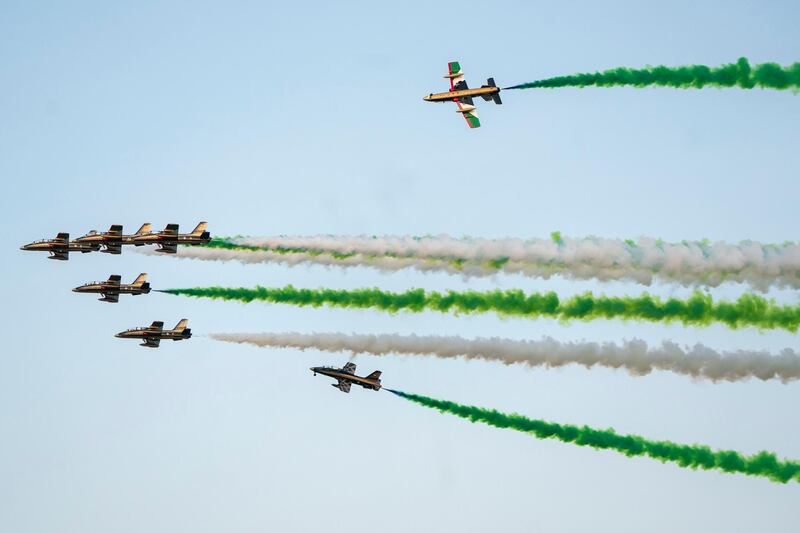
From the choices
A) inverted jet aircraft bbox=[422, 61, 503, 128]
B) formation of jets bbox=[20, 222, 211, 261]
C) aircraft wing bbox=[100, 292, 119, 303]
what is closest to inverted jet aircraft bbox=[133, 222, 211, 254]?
formation of jets bbox=[20, 222, 211, 261]

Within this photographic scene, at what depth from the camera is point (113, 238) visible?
368ft

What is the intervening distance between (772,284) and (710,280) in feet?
13.1

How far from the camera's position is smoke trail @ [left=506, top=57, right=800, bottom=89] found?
74188mm

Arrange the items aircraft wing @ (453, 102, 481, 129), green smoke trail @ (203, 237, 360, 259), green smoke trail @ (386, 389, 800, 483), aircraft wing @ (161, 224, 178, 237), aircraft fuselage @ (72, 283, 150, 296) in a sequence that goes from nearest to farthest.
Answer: green smoke trail @ (386, 389, 800, 483) → green smoke trail @ (203, 237, 360, 259) → aircraft wing @ (453, 102, 481, 129) → aircraft wing @ (161, 224, 178, 237) → aircraft fuselage @ (72, 283, 150, 296)

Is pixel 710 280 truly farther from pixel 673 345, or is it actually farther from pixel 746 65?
pixel 746 65

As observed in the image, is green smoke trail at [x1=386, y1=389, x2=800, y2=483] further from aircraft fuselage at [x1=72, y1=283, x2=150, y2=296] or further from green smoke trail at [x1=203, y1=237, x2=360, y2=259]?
aircraft fuselage at [x1=72, y1=283, x2=150, y2=296]

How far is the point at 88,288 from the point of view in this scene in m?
118

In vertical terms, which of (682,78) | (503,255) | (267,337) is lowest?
(267,337)

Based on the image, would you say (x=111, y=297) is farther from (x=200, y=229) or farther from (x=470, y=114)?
(x=470, y=114)


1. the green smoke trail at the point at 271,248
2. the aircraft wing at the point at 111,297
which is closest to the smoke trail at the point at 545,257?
the green smoke trail at the point at 271,248

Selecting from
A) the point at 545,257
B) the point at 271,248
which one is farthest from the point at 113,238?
the point at 545,257

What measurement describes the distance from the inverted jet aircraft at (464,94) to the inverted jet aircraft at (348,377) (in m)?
21.0

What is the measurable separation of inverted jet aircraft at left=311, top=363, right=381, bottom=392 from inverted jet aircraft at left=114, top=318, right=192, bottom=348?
16.6m

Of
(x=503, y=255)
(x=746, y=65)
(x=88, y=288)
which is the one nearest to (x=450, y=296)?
(x=503, y=255)
